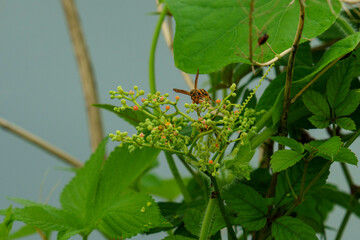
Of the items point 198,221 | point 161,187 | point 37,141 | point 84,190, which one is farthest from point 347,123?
point 37,141

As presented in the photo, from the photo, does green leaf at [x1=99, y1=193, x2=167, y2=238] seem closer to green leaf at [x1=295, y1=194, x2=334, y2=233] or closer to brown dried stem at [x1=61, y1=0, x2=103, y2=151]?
green leaf at [x1=295, y1=194, x2=334, y2=233]

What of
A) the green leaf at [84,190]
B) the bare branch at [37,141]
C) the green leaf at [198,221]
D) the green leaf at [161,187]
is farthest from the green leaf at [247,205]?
the bare branch at [37,141]

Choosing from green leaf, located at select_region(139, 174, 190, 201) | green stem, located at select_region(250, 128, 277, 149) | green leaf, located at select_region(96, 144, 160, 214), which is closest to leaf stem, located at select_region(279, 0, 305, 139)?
green stem, located at select_region(250, 128, 277, 149)

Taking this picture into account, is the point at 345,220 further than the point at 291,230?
Yes

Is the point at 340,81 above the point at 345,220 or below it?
above

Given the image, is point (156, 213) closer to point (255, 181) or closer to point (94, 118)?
point (255, 181)

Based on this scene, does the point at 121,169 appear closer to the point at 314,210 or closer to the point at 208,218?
the point at 208,218
